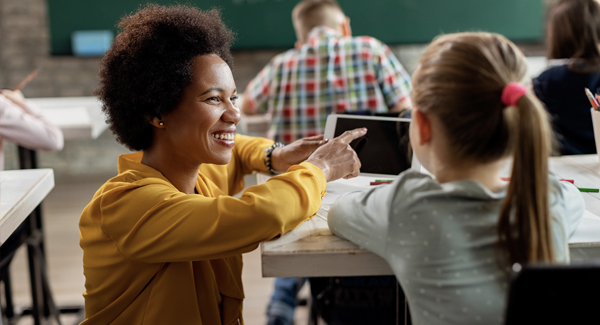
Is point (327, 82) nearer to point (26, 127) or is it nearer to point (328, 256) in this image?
point (26, 127)

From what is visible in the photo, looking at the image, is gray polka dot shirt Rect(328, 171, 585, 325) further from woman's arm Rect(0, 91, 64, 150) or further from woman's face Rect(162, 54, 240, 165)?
woman's arm Rect(0, 91, 64, 150)

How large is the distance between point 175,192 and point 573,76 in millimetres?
1649

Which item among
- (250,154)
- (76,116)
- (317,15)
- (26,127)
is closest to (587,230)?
(250,154)

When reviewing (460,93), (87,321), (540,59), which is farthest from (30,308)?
(540,59)

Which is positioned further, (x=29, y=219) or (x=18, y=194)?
(x=29, y=219)

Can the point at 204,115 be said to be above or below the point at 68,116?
above

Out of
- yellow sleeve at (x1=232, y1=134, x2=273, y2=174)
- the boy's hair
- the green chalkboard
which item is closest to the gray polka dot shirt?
yellow sleeve at (x1=232, y1=134, x2=273, y2=174)

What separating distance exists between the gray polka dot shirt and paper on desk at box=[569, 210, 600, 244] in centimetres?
12

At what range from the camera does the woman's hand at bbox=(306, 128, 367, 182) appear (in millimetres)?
1161

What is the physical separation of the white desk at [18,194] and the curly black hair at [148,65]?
1.03ft

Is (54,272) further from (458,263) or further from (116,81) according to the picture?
(458,263)

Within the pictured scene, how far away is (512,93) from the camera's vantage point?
0.79 meters

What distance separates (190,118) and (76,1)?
3.61 m

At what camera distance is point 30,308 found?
243 centimetres
